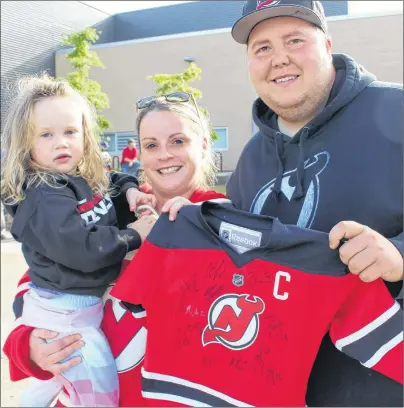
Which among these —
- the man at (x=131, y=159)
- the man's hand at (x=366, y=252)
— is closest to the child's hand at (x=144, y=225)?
the man's hand at (x=366, y=252)

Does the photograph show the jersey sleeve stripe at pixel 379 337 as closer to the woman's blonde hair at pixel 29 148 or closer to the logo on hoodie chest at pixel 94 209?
the logo on hoodie chest at pixel 94 209

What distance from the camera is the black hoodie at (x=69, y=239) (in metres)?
2.07

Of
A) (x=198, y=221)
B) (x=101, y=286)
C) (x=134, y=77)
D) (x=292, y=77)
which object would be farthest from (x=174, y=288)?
(x=134, y=77)

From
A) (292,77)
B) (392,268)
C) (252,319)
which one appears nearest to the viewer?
(392,268)

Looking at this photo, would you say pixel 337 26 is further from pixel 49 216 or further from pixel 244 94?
pixel 49 216

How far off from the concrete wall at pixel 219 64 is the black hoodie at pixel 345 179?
49.2ft

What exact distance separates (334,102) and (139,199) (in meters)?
1.01

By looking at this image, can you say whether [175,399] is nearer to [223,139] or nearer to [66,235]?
[66,235]

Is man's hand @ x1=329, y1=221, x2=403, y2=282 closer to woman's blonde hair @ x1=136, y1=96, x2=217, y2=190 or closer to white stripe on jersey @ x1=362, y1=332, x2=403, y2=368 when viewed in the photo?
white stripe on jersey @ x1=362, y1=332, x2=403, y2=368

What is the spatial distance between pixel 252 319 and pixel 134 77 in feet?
65.9

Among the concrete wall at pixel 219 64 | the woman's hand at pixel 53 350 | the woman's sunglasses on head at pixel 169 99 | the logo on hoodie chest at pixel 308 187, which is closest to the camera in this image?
the logo on hoodie chest at pixel 308 187

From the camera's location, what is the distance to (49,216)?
2094mm

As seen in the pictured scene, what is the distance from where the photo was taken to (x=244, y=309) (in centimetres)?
178

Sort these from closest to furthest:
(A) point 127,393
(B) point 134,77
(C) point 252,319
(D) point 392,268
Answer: (D) point 392,268 < (C) point 252,319 < (A) point 127,393 < (B) point 134,77
